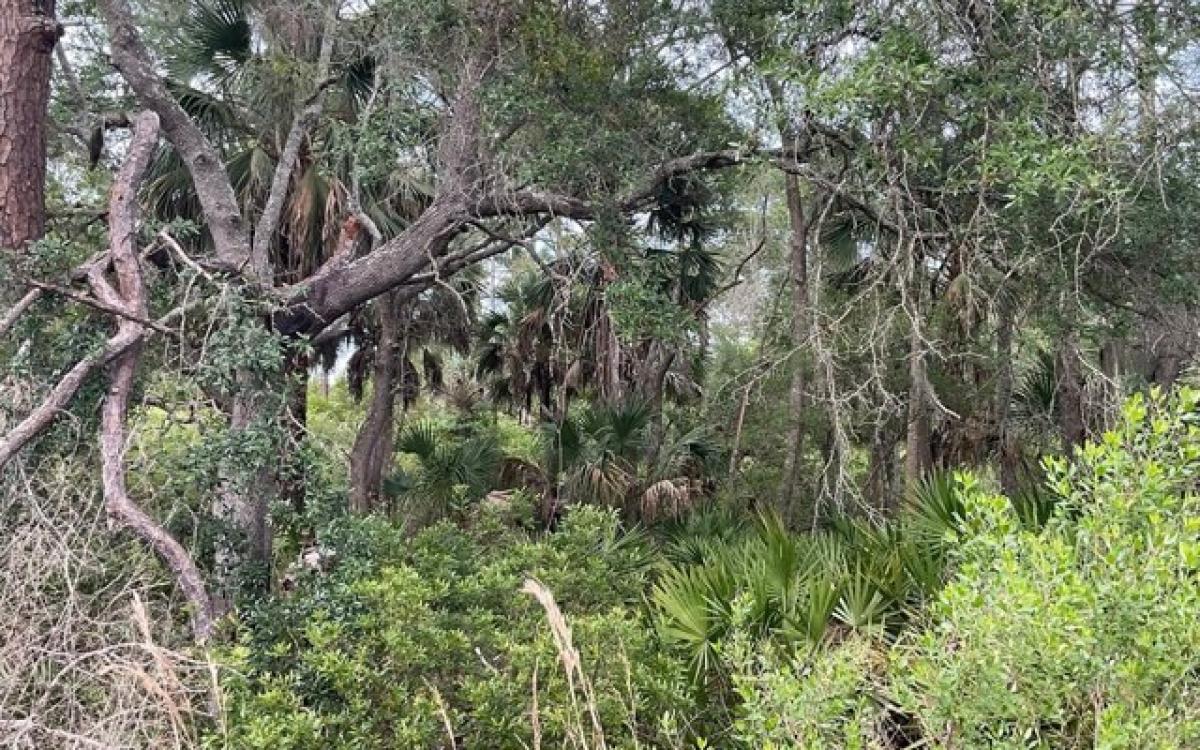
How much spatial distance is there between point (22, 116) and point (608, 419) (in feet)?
18.8

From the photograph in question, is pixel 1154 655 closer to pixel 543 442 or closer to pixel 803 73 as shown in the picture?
pixel 803 73

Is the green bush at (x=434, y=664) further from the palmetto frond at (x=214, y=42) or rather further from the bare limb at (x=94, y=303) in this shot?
the palmetto frond at (x=214, y=42)

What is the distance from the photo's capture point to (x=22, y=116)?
219 inches

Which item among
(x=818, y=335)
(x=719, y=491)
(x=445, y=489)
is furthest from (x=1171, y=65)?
(x=445, y=489)

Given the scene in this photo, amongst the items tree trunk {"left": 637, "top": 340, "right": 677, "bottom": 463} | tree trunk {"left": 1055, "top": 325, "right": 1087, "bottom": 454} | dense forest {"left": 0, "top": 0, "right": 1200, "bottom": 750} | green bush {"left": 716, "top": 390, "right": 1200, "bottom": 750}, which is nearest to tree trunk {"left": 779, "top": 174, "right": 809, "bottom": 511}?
dense forest {"left": 0, "top": 0, "right": 1200, "bottom": 750}

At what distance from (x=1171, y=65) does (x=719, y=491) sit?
6277 mm

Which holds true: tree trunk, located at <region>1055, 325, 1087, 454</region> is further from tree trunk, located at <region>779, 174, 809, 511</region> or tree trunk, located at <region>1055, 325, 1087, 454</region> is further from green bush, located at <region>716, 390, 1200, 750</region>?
green bush, located at <region>716, 390, 1200, 750</region>

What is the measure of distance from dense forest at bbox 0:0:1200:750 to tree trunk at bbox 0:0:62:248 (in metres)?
0.02

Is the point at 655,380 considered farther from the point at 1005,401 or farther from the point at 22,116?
the point at 22,116

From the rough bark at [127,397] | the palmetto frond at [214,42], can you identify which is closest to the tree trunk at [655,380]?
the palmetto frond at [214,42]

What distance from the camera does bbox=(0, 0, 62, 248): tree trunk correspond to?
544 cm

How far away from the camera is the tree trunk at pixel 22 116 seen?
17.9 ft

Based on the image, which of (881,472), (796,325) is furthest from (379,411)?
(881,472)

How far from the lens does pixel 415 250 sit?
23.1 feet
